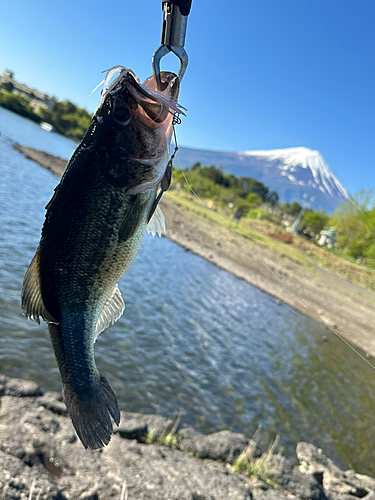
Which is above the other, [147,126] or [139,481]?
[147,126]

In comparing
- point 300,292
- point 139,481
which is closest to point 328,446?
point 139,481

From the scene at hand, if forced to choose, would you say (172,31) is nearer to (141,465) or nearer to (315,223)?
(141,465)

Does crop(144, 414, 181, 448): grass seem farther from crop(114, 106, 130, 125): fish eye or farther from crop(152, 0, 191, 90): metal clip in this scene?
crop(152, 0, 191, 90): metal clip

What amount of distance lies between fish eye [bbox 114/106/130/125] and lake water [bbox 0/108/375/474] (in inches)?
255

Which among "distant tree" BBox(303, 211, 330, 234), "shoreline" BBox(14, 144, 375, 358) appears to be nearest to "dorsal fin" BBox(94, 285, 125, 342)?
"shoreline" BBox(14, 144, 375, 358)

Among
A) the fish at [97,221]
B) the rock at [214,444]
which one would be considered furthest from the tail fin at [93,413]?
the rock at [214,444]

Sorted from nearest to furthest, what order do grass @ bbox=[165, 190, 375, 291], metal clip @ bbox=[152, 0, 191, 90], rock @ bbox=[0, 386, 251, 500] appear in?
1. metal clip @ bbox=[152, 0, 191, 90]
2. rock @ bbox=[0, 386, 251, 500]
3. grass @ bbox=[165, 190, 375, 291]

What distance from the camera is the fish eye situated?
1663 mm

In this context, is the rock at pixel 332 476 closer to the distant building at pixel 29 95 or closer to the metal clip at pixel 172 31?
the metal clip at pixel 172 31

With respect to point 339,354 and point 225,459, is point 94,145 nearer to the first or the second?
point 225,459

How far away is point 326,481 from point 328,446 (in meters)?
2.13

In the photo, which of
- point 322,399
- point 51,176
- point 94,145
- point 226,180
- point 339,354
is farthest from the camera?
point 226,180

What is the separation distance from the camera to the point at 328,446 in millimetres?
9141

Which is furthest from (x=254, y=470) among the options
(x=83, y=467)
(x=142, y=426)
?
(x=83, y=467)
